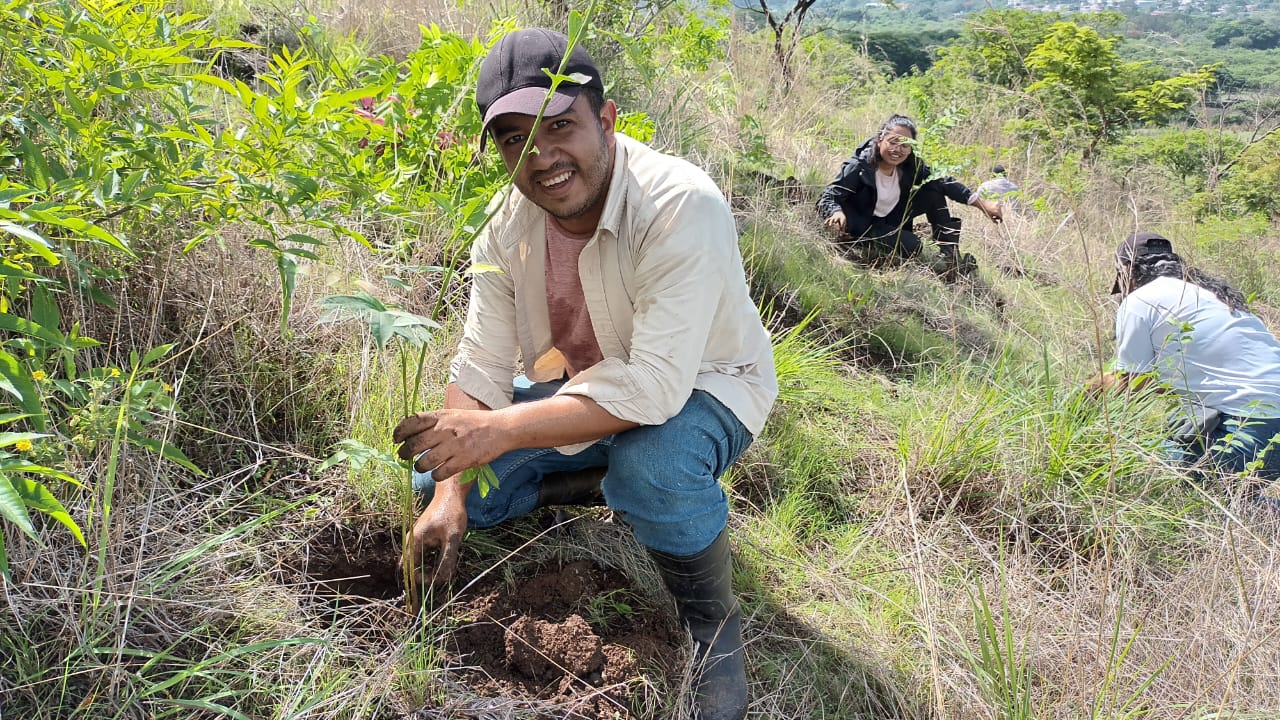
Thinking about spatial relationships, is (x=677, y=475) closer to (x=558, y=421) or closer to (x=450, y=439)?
(x=558, y=421)

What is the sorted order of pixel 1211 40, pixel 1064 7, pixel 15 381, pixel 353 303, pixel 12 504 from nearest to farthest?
pixel 12 504
pixel 15 381
pixel 353 303
pixel 1064 7
pixel 1211 40

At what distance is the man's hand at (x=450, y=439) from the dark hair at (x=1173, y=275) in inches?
122

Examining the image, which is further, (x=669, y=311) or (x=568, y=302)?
(x=568, y=302)

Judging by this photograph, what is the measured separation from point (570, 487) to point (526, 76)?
1092mm

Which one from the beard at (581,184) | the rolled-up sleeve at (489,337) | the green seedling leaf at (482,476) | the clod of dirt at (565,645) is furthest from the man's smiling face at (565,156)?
the clod of dirt at (565,645)

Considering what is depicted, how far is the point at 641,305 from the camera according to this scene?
1921 millimetres

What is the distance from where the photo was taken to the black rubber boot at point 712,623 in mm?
1908

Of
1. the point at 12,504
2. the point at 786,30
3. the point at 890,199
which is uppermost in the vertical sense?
the point at 12,504

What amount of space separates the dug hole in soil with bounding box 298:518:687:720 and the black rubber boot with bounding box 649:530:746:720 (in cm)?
7

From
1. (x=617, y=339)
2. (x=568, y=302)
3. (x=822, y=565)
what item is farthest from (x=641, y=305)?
(x=822, y=565)

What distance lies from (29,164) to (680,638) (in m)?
1.64

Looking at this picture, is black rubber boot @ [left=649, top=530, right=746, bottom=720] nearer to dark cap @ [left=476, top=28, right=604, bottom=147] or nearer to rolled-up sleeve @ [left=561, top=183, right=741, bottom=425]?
rolled-up sleeve @ [left=561, top=183, right=741, bottom=425]

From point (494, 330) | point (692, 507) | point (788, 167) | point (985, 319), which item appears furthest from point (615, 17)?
point (692, 507)

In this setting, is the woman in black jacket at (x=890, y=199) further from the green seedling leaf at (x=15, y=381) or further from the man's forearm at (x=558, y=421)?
the green seedling leaf at (x=15, y=381)
